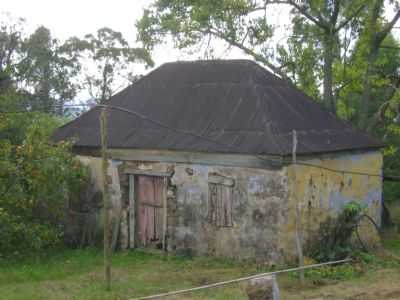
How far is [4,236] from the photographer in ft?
40.4

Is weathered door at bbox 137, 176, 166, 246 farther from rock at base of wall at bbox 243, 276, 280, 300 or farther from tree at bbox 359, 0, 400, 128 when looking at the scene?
tree at bbox 359, 0, 400, 128

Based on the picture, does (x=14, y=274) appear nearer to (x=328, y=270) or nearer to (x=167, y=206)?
(x=167, y=206)

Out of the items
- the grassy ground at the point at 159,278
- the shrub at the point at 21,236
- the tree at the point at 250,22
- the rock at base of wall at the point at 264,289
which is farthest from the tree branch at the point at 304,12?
the rock at base of wall at the point at 264,289

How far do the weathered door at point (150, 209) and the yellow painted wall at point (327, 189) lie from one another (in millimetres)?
3034

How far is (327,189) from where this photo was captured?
42.8ft

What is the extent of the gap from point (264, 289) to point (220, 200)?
4919 millimetres

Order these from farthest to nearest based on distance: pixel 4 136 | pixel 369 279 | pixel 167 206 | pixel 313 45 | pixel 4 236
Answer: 1. pixel 313 45
2. pixel 4 136
3. pixel 167 206
4. pixel 4 236
5. pixel 369 279

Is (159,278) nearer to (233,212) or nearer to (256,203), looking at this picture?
(233,212)

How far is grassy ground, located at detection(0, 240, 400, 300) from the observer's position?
1019cm

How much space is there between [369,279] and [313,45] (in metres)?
9.21

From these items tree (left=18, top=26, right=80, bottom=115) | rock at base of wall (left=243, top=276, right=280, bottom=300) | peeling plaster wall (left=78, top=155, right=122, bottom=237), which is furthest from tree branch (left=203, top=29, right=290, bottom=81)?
tree (left=18, top=26, right=80, bottom=115)

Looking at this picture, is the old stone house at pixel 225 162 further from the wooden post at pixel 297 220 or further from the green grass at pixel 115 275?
the green grass at pixel 115 275

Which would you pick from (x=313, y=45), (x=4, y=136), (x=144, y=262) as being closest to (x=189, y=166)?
(x=144, y=262)

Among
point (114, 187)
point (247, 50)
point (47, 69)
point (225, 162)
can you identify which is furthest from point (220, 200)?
point (47, 69)
